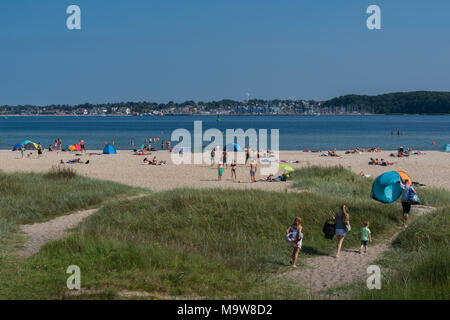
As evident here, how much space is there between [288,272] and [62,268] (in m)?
4.29

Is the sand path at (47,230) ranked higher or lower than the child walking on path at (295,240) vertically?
lower

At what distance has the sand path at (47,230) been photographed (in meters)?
11.4

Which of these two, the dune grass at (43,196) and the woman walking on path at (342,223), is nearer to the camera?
the woman walking on path at (342,223)

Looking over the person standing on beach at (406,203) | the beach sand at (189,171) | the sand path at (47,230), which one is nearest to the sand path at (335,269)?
the person standing on beach at (406,203)

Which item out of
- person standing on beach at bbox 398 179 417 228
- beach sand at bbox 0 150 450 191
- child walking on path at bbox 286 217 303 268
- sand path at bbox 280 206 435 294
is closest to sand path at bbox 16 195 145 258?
child walking on path at bbox 286 217 303 268

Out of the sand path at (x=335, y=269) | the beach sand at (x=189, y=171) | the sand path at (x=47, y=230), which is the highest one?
the sand path at (x=47, y=230)

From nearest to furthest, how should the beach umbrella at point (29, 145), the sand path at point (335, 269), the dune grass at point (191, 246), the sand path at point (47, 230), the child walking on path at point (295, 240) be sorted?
1. the dune grass at point (191, 246)
2. the sand path at point (335, 269)
3. the child walking on path at point (295, 240)
4. the sand path at point (47, 230)
5. the beach umbrella at point (29, 145)

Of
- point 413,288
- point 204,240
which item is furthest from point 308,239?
point 413,288

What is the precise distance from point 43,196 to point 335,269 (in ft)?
34.4

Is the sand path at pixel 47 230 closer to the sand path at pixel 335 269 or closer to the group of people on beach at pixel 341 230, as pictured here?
the group of people on beach at pixel 341 230

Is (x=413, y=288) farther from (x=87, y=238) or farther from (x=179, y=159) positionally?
(x=179, y=159)

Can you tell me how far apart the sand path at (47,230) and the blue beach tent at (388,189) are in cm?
829

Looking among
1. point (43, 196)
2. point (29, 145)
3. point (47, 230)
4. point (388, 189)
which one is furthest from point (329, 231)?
point (29, 145)

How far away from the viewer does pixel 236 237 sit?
12219mm
